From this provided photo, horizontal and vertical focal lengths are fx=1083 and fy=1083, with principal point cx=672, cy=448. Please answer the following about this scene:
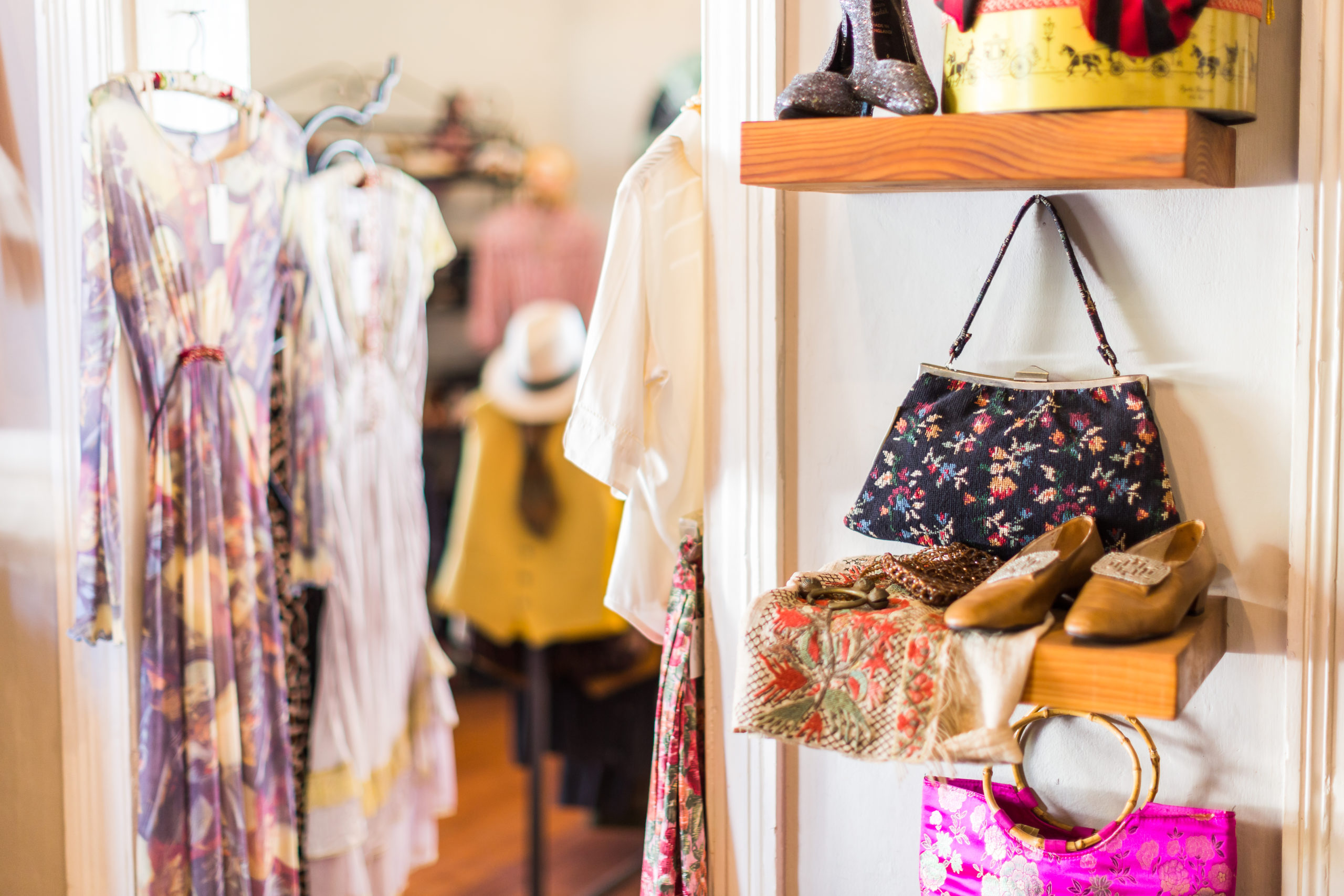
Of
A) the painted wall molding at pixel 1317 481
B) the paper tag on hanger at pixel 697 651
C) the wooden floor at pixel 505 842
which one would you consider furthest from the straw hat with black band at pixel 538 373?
the painted wall molding at pixel 1317 481

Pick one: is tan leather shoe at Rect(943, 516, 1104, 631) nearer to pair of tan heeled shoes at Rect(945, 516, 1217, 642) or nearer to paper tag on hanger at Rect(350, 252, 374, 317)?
pair of tan heeled shoes at Rect(945, 516, 1217, 642)

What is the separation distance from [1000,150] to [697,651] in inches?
25.4

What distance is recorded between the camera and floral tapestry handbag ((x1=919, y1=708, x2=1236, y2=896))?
3.16 feet

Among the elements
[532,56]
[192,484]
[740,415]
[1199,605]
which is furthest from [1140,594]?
[532,56]

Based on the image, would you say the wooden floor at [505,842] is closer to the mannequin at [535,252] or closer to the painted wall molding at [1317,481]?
the mannequin at [535,252]

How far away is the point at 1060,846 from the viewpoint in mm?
1000

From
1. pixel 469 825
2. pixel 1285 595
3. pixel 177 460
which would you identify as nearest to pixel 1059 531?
pixel 1285 595

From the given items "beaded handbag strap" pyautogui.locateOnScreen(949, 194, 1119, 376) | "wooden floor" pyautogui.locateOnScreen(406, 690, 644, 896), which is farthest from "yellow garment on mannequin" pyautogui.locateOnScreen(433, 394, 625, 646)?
"beaded handbag strap" pyautogui.locateOnScreen(949, 194, 1119, 376)

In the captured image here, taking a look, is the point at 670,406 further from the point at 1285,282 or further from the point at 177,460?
the point at 177,460

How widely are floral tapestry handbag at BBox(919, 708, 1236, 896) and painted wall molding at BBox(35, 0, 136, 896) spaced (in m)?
1.23

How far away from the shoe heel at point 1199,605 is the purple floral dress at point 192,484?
4.34ft

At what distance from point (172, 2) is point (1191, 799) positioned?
1.77 meters

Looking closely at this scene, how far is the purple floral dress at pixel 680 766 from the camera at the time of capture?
1.20 m

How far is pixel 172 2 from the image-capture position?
1696 mm
